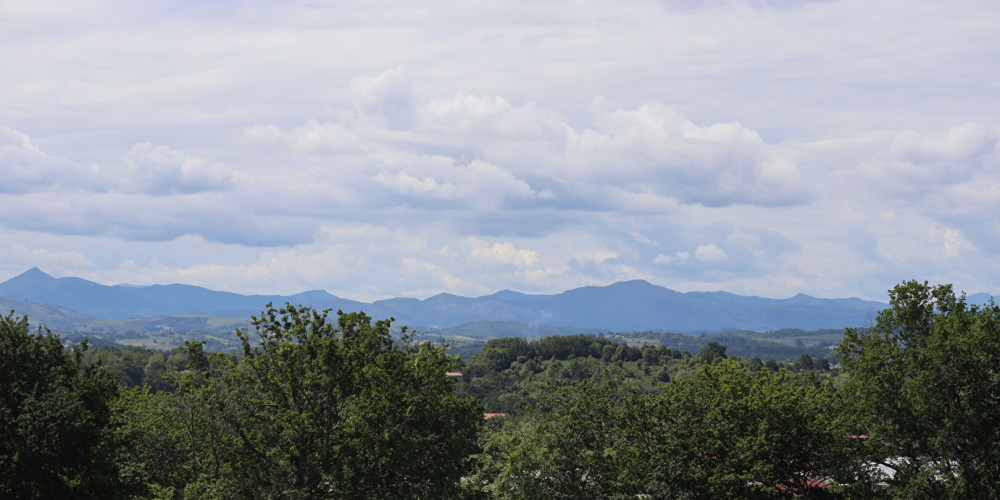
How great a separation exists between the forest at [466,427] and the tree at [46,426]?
0.09 m

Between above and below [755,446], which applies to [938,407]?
above

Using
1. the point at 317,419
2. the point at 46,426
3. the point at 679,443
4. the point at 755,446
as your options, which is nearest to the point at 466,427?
the point at 317,419

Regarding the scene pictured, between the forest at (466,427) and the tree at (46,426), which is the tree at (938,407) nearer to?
the forest at (466,427)

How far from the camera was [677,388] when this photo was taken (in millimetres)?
43594

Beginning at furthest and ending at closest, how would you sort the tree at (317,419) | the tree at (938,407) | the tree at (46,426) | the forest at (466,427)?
the tree at (317,419)
the forest at (466,427)
the tree at (46,426)
the tree at (938,407)

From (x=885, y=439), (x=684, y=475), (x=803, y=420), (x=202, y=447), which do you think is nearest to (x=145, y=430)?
Result: (x=202, y=447)

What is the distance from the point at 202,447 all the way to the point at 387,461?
1025cm

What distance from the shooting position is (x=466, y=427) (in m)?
42.7

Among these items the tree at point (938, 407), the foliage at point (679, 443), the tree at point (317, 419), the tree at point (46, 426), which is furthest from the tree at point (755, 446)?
the tree at point (46, 426)

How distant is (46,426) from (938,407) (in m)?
41.5

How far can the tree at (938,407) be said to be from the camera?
1385 inches

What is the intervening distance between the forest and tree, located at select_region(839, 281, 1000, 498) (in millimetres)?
81

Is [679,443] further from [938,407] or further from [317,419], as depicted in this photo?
[317,419]

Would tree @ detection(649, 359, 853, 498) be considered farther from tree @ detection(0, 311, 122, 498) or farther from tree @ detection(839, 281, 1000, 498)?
tree @ detection(0, 311, 122, 498)
